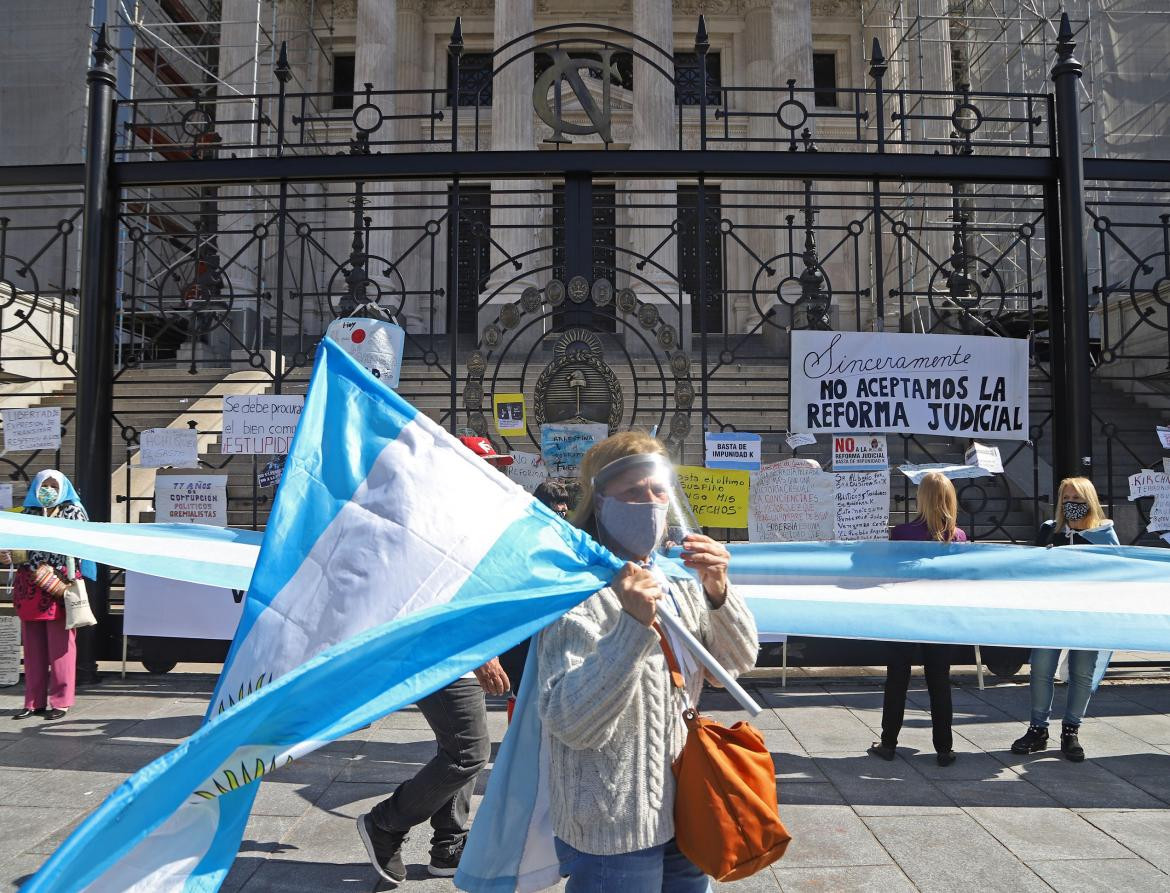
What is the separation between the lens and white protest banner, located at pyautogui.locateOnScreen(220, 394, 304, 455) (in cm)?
750

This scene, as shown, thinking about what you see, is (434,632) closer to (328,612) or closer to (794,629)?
(328,612)

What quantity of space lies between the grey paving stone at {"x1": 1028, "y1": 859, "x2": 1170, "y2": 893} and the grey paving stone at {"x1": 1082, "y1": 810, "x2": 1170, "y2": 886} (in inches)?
4.8

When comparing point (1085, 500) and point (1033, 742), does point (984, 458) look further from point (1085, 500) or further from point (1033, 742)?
point (1033, 742)

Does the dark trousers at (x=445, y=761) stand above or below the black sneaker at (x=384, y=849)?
above

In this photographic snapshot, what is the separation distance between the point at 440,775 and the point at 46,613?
418cm

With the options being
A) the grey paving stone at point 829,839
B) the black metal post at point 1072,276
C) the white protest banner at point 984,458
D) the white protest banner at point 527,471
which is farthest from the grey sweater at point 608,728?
the black metal post at point 1072,276

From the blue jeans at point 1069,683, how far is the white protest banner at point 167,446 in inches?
260

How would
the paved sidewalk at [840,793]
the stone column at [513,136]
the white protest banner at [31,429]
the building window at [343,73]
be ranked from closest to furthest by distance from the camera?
the paved sidewalk at [840,793] → the white protest banner at [31,429] → the stone column at [513,136] → the building window at [343,73]

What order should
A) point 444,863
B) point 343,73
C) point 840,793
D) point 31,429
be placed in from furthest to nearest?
point 343,73 < point 31,429 < point 840,793 < point 444,863

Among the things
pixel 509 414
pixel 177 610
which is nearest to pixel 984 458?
pixel 509 414

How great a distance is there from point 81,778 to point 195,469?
6152 mm

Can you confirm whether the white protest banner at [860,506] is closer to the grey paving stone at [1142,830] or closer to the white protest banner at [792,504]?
the white protest banner at [792,504]

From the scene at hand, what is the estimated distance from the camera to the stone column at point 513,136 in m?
18.2

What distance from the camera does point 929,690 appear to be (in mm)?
5582
